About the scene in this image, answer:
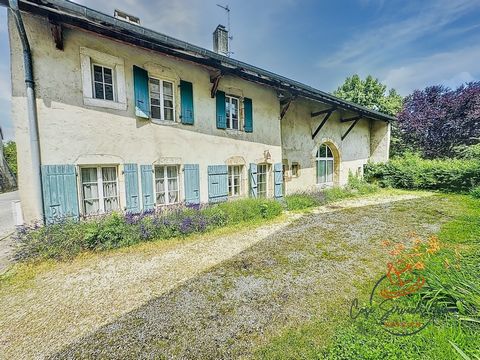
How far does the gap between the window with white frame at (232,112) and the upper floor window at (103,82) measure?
3.65m

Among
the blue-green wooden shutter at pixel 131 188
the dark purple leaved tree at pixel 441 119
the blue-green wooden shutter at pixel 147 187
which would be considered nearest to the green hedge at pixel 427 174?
the dark purple leaved tree at pixel 441 119

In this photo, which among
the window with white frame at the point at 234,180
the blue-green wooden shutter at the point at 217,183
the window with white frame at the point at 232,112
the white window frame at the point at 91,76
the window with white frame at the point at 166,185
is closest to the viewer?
the white window frame at the point at 91,76

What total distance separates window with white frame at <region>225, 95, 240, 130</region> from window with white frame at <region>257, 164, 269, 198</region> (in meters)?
2.00

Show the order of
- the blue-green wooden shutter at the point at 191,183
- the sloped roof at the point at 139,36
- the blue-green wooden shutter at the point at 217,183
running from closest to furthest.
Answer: the sloped roof at the point at 139,36
the blue-green wooden shutter at the point at 191,183
the blue-green wooden shutter at the point at 217,183

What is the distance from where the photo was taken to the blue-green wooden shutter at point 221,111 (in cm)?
734

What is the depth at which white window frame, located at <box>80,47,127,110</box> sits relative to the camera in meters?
5.05

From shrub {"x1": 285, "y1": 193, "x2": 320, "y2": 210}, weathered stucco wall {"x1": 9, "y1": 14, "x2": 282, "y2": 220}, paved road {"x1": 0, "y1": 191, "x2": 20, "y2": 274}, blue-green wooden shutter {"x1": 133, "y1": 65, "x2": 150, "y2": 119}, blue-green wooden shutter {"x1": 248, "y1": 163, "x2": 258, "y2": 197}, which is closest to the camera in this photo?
paved road {"x1": 0, "y1": 191, "x2": 20, "y2": 274}

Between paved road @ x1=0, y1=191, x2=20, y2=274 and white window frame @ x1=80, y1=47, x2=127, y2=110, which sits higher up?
white window frame @ x1=80, y1=47, x2=127, y2=110

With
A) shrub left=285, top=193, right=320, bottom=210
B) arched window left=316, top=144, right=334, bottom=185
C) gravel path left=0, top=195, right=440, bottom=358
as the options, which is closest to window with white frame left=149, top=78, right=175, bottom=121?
gravel path left=0, top=195, right=440, bottom=358

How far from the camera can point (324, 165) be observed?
12.7 meters

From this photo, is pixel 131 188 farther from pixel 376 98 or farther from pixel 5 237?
pixel 376 98

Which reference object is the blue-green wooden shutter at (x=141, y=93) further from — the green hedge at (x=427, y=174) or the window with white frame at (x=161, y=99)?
the green hedge at (x=427, y=174)

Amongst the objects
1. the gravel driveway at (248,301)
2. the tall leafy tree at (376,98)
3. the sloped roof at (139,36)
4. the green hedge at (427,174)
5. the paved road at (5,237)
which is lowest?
the gravel driveway at (248,301)

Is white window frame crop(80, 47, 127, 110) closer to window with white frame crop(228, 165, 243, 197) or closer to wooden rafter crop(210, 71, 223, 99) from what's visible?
wooden rafter crop(210, 71, 223, 99)
